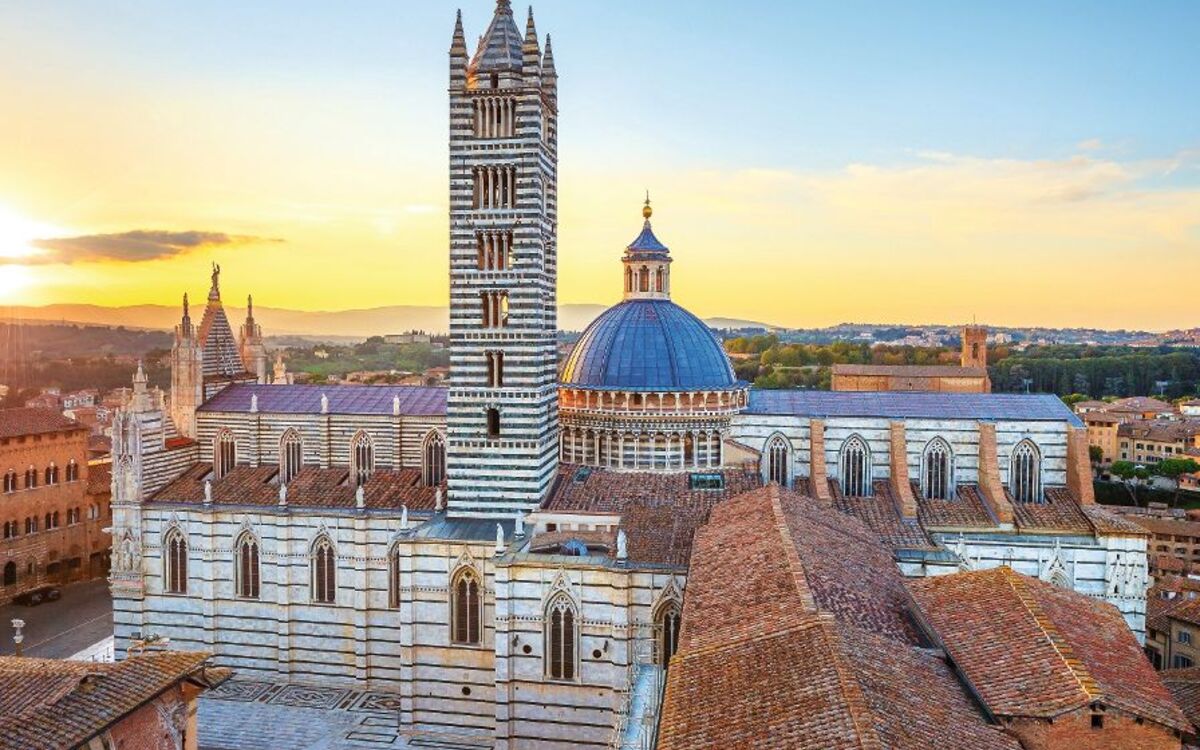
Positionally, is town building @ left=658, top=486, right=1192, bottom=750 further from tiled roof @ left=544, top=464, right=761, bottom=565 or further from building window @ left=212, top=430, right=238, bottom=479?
building window @ left=212, top=430, right=238, bottom=479

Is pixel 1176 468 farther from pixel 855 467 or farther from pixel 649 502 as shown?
pixel 649 502

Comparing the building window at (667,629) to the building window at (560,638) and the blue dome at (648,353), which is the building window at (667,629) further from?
the blue dome at (648,353)

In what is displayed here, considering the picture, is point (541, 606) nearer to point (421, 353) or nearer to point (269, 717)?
point (269, 717)

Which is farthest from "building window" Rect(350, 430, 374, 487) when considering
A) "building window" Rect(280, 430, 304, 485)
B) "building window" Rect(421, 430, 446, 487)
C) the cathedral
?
"building window" Rect(421, 430, 446, 487)

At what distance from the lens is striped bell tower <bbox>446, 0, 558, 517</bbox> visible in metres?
30.3

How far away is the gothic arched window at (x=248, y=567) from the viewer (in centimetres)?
3478

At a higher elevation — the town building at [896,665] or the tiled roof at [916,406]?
the tiled roof at [916,406]

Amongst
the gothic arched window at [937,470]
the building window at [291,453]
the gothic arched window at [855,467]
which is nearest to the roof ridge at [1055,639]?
the gothic arched window at [855,467]

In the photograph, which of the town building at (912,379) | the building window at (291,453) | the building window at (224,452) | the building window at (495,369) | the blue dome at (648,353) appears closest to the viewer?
the building window at (495,369)

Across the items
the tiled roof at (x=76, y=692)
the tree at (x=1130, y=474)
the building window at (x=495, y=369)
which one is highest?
the building window at (x=495, y=369)

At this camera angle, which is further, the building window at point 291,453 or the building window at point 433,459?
the building window at point 291,453

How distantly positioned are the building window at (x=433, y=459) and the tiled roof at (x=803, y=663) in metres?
15.5

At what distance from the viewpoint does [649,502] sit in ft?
99.7

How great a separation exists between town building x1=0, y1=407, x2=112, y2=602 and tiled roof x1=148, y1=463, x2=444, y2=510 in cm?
1503
